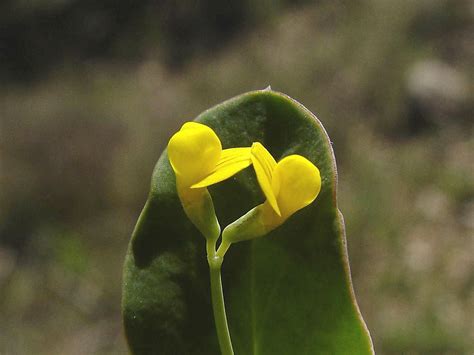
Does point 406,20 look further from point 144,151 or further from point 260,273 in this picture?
point 260,273

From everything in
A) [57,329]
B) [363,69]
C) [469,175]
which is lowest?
[57,329]

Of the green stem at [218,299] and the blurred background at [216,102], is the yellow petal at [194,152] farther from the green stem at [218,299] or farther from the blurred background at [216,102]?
the blurred background at [216,102]

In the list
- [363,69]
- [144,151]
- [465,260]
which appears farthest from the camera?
[363,69]

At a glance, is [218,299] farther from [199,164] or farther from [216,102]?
[216,102]

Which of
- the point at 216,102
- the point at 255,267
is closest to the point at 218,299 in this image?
the point at 255,267

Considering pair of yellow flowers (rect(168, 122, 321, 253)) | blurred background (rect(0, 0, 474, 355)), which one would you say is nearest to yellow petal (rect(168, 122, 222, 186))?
pair of yellow flowers (rect(168, 122, 321, 253))

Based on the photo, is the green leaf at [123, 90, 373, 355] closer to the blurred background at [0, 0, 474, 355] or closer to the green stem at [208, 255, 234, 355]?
the green stem at [208, 255, 234, 355]

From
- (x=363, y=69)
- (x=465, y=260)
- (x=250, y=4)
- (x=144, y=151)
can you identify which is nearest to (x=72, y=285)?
(x=144, y=151)
